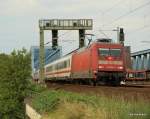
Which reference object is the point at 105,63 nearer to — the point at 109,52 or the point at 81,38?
the point at 109,52

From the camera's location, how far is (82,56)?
148 ft

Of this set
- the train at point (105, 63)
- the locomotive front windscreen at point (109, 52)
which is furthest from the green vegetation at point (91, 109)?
the locomotive front windscreen at point (109, 52)

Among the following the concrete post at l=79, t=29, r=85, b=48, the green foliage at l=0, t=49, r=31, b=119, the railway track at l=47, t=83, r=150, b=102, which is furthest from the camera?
the concrete post at l=79, t=29, r=85, b=48

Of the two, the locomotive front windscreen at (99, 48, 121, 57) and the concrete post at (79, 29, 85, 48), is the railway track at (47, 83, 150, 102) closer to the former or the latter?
the locomotive front windscreen at (99, 48, 121, 57)

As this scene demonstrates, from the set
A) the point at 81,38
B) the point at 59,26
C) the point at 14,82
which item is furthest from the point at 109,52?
the point at 81,38

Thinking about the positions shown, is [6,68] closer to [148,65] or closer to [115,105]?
[115,105]

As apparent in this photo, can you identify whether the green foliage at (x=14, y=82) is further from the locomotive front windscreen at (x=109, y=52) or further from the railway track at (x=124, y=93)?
the railway track at (x=124, y=93)

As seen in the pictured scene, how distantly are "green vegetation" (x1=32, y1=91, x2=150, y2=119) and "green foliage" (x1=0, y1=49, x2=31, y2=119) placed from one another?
23685 mm

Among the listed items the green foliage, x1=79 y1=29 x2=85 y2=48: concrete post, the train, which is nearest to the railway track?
the train

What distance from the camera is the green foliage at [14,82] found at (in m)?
42.5

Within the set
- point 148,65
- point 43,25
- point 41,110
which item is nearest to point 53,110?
point 41,110

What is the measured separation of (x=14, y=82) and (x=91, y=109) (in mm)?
33448

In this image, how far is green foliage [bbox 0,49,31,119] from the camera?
139 feet

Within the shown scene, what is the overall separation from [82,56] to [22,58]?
24.7 ft
